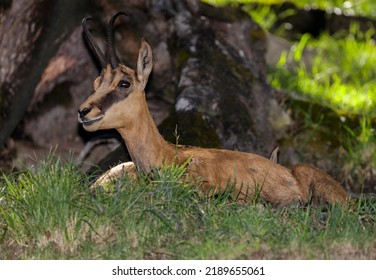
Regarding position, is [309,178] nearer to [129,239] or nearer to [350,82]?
[129,239]

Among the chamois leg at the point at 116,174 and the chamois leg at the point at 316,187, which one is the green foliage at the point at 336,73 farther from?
the chamois leg at the point at 116,174

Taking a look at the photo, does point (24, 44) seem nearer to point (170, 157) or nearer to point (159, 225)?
point (170, 157)

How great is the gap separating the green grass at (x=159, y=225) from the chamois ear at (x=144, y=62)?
3.24 ft

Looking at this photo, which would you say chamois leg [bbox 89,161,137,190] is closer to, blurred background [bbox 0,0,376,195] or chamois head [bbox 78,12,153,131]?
chamois head [bbox 78,12,153,131]

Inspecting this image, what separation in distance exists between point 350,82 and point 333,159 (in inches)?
111

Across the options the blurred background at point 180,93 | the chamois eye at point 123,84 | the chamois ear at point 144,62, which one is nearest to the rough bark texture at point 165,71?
the blurred background at point 180,93

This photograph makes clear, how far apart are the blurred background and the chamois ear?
1.62 meters

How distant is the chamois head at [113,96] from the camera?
8.55m

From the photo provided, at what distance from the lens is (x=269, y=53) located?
1531cm

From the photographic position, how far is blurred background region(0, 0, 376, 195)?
1120 centimetres

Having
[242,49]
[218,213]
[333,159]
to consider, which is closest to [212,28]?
[242,49]

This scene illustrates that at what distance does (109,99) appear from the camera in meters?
8.66

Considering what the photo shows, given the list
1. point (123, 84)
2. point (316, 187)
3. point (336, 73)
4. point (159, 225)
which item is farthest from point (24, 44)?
point (336, 73)

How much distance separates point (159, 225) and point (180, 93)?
3.74m
